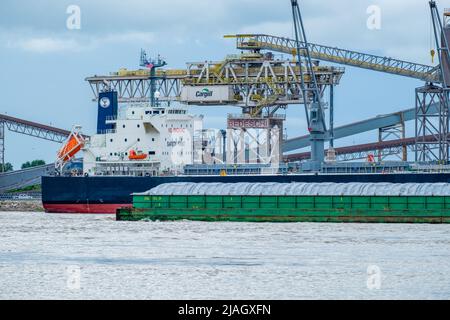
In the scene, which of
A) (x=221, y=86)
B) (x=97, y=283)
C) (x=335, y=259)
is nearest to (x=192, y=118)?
Result: (x=221, y=86)

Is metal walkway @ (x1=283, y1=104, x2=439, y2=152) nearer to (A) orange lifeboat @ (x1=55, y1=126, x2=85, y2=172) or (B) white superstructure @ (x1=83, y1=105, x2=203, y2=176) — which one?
(B) white superstructure @ (x1=83, y1=105, x2=203, y2=176)

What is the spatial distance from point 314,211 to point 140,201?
11587 millimetres

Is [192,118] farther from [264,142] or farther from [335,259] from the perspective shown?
[335,259]

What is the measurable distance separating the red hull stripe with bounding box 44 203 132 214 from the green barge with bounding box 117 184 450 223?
48.5ft

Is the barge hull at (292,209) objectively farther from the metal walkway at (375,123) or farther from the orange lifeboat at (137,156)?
the metal walkway at (375,123)

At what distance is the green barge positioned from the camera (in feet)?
247

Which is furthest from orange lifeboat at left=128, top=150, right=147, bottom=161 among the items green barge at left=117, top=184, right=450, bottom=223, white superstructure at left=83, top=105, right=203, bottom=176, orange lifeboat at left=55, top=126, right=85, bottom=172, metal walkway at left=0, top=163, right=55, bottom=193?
metal walkway at left=0, top=163, right=55, bottom=193

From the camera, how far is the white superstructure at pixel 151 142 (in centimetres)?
9944

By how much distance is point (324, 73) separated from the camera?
10069cm

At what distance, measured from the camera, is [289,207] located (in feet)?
258

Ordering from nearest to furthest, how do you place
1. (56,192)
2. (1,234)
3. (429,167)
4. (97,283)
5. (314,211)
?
1. (97,283)
2. (1,234)
3. (314,211)
4. (429,167)
5. (56,192)

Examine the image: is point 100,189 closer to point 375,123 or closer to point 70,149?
point 70,149
